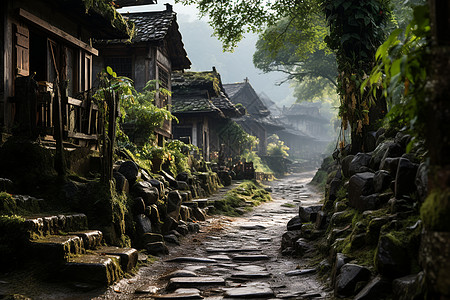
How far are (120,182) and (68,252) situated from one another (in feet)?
7.76

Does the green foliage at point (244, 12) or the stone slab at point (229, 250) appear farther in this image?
the green foliage at point (244, 12)

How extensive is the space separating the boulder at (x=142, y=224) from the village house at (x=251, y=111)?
98.4ft

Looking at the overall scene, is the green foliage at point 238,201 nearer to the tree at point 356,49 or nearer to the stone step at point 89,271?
the tree at point 356,49

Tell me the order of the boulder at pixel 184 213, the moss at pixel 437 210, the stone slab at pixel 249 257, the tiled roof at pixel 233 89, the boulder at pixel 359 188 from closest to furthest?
the moss at pixel 437 210 < the boulder at pixel 359 188 < the stone slab at pixel 249 257 < the boulder at pixel 184 213 < the tiled roof at pixel 233 89

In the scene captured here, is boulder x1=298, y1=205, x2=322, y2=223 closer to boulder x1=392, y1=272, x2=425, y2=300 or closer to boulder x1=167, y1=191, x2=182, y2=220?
boulder x1=167, y1=191, x2=182, y2=220

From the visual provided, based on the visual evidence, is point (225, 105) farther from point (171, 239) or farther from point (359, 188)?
point (359, 188)

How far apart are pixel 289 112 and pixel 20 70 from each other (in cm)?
5528

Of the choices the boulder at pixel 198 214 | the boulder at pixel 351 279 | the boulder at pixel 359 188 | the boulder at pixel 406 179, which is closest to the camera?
the boulder at pixel 351 279

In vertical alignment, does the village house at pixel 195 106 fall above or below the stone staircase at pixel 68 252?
above

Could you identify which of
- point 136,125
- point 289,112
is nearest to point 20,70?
point 136,125

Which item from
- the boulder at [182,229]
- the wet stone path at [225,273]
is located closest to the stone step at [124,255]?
the wet stone path at [225,273]

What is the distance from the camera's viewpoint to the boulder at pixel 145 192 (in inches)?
299

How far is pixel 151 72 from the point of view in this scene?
50.1 feet

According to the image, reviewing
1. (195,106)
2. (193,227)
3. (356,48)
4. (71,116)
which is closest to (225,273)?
(193,227)
